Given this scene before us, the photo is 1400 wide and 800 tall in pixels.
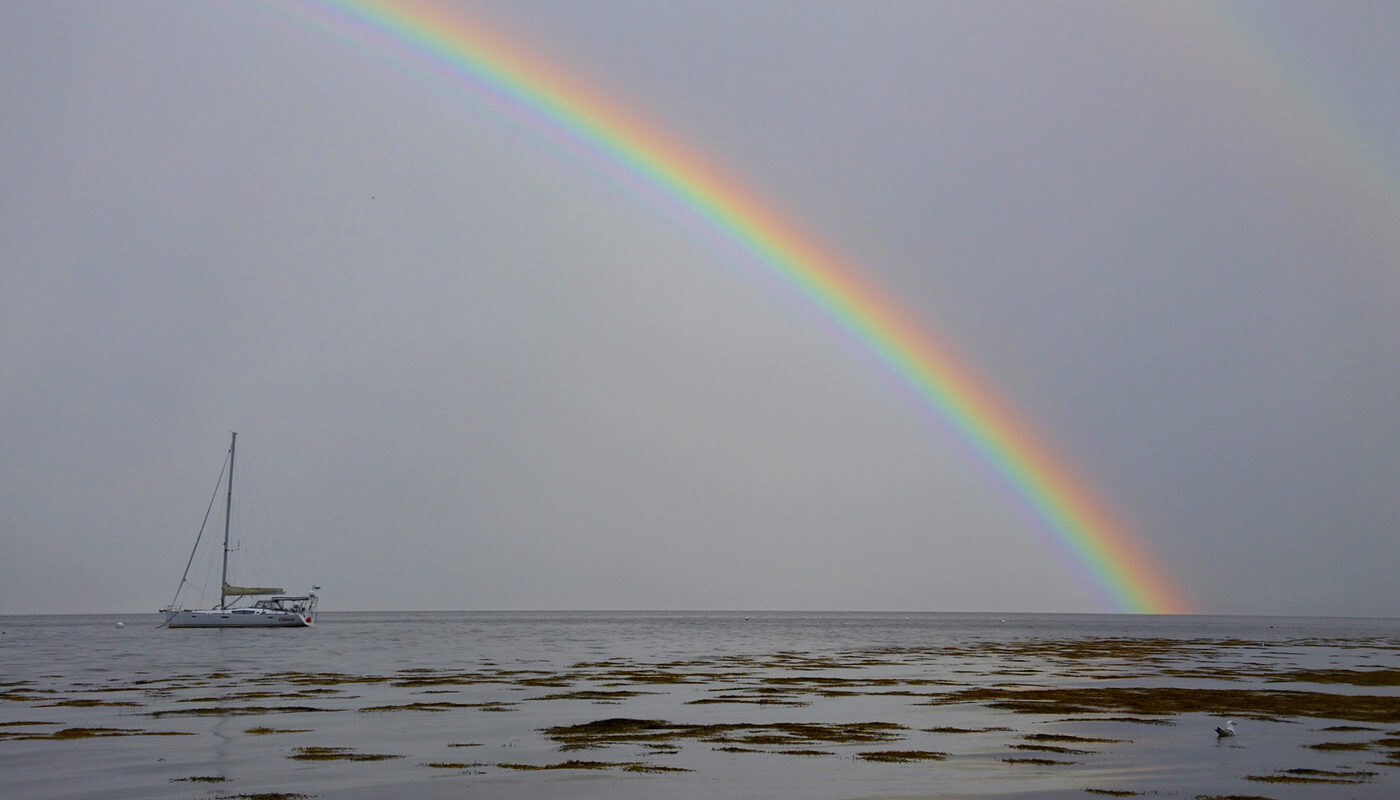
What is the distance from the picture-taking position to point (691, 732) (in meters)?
30.1

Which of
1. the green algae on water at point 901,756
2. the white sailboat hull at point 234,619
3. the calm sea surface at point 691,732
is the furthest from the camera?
the white sailboat hull at point 234,619

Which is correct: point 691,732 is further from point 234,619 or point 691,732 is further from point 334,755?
point 234,619

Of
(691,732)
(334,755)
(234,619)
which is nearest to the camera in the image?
(334,755)

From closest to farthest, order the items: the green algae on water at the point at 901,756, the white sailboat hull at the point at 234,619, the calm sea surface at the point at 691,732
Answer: the calm sea surface at the point at 691,732, the green algae on water at the point at 901,756, the white sailboat hull at the point at 234,619

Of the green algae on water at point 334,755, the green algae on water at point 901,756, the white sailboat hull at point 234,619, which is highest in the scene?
the white sailboat hull at point 234,619

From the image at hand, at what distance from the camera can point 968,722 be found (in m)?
32.6

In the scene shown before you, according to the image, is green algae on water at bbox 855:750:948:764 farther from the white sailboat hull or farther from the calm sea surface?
the white sailboat hull

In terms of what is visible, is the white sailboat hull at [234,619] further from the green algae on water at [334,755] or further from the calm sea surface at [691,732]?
the green algae on water at [334,755]

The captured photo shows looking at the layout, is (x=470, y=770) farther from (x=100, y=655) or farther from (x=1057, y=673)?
(x=100, y=655)

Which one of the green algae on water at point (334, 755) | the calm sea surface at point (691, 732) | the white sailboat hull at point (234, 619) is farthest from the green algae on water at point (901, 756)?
the white sailboat hull at point (234, 619)

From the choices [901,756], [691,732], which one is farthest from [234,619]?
[901,756]

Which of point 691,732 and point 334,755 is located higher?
point 691,732

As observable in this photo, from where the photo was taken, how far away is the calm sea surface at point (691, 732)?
21891 mm

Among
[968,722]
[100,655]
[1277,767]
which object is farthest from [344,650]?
[1277,767]
